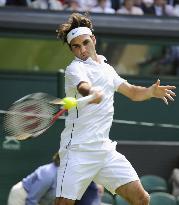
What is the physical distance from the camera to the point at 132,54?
1182cm

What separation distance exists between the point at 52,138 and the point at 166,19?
2611 mm

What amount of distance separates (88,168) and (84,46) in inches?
38.8

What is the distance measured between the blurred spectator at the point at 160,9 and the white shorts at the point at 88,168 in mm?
6161

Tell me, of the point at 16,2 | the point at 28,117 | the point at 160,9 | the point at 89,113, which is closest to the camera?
the point at 89,113

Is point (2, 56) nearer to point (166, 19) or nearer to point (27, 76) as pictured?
point (27, 76)

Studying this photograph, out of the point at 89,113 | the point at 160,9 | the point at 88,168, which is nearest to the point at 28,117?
the point at 89,113

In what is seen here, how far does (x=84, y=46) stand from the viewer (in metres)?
6.46

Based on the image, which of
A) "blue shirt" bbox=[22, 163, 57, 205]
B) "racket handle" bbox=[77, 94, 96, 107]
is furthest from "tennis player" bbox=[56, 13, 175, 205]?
"blue shirt" bbox=[22, 163, 57, 205]

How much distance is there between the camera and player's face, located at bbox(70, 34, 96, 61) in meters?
6.43

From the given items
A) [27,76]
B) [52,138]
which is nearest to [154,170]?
[52,138]

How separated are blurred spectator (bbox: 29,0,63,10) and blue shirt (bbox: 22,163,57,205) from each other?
131 inches

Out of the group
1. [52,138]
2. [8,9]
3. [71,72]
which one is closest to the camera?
[71,72]

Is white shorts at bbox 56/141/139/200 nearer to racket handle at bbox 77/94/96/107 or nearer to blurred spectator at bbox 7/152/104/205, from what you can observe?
racket handle at bbox 77/94/96/107

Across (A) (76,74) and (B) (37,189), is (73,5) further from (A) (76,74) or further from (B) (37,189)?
(A) (76,74)
